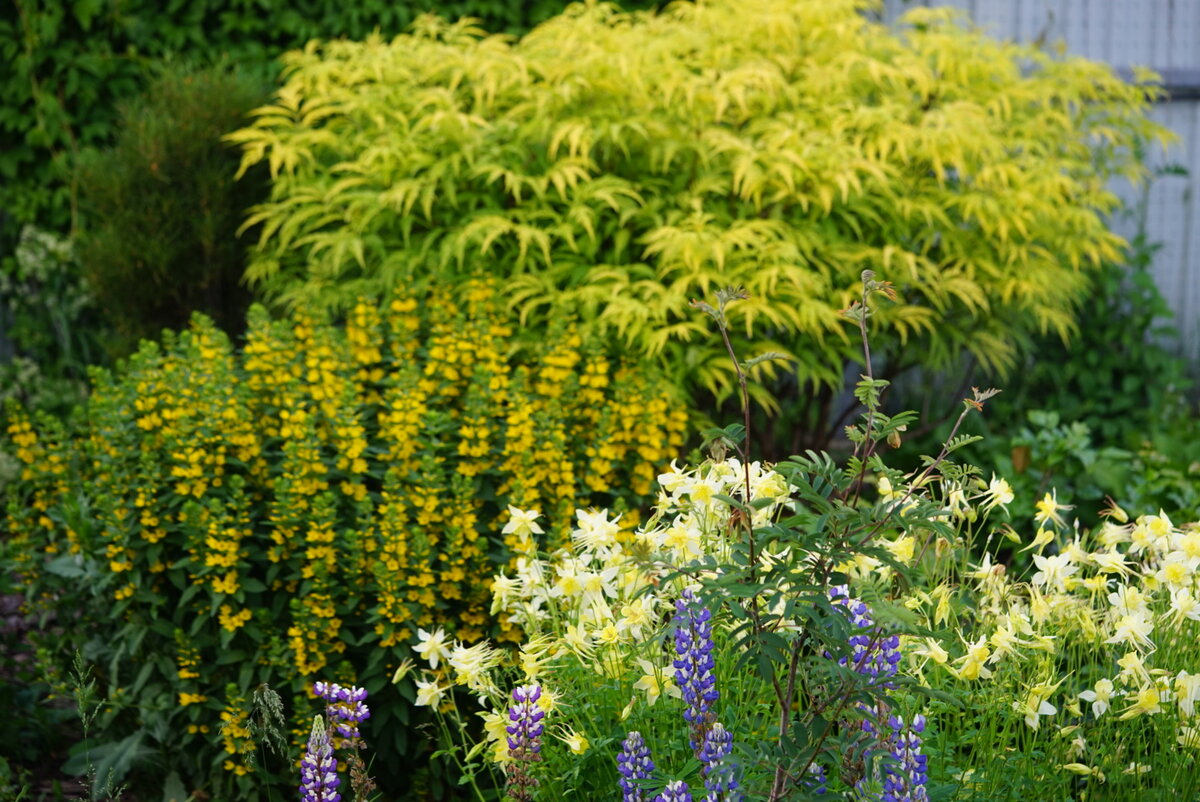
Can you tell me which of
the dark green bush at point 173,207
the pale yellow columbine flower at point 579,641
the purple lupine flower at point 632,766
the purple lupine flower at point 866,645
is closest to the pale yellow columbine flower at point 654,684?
the pale yellow columbine flower at point 579,641

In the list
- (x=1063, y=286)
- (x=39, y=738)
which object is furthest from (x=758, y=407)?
(x=39, y=738)

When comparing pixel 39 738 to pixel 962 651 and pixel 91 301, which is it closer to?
pixel 962 651

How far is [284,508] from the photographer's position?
2574 mm

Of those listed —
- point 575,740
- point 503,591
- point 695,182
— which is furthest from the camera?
point 695,182

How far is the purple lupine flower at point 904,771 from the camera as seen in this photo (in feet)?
4.65

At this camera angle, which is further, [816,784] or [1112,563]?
[1112,563]

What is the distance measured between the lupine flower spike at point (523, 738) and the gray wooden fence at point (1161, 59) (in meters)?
5.12

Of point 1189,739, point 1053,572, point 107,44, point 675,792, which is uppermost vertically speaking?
point 107,44

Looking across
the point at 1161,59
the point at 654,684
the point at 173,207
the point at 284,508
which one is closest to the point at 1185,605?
the point at 654,684

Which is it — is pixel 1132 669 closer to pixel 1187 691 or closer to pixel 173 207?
pixel 1187 691

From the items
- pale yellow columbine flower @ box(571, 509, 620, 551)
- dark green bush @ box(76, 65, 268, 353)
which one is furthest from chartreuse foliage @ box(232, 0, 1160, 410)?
pale yellow columbine flower @ box(571, 509, 620, 551)

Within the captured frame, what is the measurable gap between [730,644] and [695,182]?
2.22 metres

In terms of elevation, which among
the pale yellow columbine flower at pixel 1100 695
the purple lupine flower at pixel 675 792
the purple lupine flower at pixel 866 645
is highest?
the purple lupine flower at pixel 866 645

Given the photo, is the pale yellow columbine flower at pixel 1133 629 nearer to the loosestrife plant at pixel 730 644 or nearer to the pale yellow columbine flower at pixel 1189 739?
the pale yellow columbine flower at pixel 1189 739
